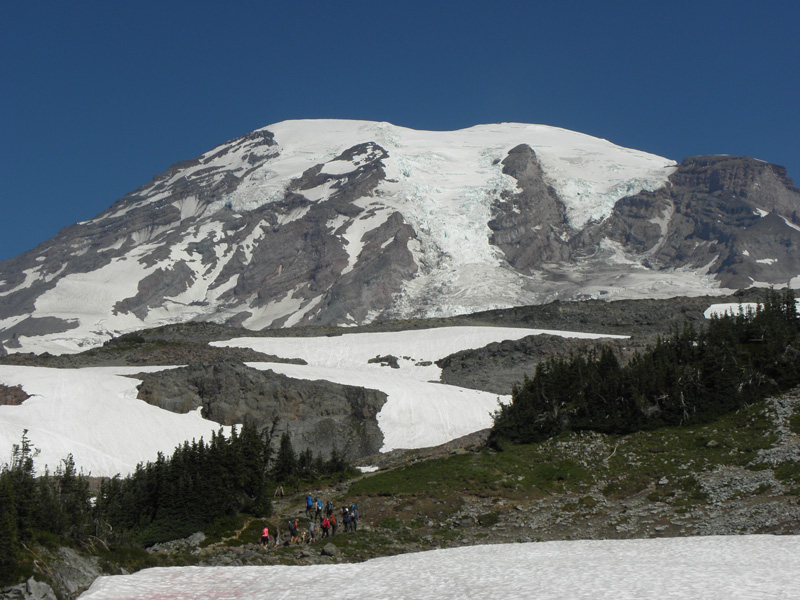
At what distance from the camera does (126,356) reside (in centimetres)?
9475

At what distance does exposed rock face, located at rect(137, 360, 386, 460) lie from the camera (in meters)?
68.3

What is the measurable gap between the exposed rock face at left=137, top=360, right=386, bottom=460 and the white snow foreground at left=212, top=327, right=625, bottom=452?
7.02 feet

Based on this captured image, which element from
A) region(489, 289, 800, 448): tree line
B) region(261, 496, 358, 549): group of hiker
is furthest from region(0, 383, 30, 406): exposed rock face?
region(489, 289, 800, 448): tree line

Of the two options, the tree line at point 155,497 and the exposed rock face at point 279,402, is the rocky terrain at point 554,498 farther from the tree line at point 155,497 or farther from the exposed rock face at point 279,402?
the exposed rock face at point 279,402

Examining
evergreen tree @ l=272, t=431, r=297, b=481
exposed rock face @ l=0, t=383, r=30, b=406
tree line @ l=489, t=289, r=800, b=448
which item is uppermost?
exposed rock face @ l=0, t=383, r=30, b=406

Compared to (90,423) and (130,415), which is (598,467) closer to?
(130,415)

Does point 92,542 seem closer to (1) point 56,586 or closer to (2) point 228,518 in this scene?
(1) point 56,586

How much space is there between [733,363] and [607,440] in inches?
387

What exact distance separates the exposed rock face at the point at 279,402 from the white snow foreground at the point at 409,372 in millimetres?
2139

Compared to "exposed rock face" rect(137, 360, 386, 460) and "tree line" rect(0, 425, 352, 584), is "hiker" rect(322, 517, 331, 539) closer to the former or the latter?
"tree line" rect(0, 425, 352, 584)

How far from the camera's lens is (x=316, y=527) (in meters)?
40.2

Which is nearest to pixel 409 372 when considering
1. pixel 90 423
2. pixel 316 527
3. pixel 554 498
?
pixel 90 423

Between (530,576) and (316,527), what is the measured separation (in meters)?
17.6

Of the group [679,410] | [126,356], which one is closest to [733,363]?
[679,410]
